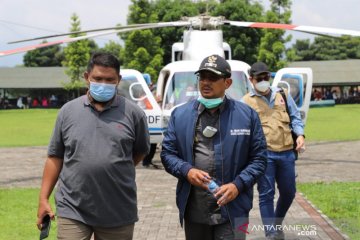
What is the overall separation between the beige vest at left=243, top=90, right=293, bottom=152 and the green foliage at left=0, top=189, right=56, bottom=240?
2.71m

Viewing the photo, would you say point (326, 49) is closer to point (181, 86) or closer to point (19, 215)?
point (181, 86)

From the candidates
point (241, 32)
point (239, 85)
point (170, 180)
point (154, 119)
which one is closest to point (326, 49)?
point (241, 32)

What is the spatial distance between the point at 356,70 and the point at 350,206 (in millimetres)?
54204

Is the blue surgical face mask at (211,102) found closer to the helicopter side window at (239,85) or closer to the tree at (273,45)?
the helicopter side window at (239,85)

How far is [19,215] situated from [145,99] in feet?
19.1

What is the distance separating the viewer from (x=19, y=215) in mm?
8633

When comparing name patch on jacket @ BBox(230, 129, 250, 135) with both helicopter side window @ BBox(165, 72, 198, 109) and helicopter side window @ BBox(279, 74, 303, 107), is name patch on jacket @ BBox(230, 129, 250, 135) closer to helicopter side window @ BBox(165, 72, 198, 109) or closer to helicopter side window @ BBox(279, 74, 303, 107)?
helicopter side window @ BBox(165, 72, 198, 109)

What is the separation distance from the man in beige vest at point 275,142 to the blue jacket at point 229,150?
2.27 meters

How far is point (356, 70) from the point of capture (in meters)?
60.8

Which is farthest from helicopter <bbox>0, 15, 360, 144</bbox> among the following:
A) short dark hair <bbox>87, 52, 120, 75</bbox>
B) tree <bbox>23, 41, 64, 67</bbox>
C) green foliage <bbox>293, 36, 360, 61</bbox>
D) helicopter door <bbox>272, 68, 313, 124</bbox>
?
tree <bbox>23, 41, 64, 67</bbox>

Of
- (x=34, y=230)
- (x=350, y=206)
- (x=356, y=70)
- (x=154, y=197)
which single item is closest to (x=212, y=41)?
(x=154, y=197)

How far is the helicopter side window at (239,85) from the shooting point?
13516mm

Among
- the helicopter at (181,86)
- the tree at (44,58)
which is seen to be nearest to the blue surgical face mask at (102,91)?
the helicopter at (181,86)

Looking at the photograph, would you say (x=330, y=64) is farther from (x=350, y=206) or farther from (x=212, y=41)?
(x=350, y=206)
